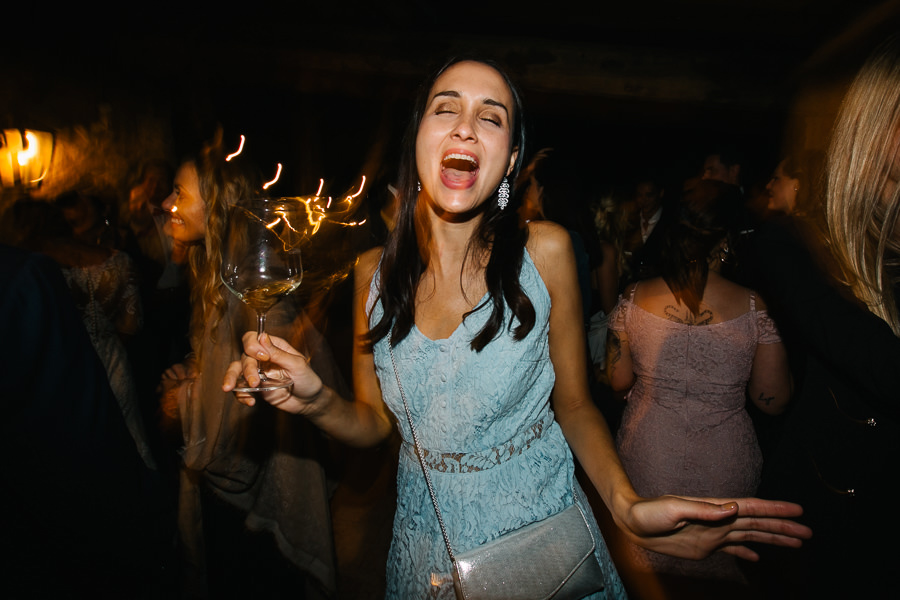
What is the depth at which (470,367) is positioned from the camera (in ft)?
5.06

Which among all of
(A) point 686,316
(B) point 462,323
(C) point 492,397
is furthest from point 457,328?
(A) point 686,316

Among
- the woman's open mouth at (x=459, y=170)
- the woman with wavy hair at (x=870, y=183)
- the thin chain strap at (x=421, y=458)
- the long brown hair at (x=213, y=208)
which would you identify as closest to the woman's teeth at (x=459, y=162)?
the woman's open mouth at (x=459, y=170)

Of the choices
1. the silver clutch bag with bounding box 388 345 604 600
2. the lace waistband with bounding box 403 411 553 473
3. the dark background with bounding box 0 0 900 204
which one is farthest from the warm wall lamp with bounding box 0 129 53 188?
the silver clutch bag with bounding box 388 345 604 600

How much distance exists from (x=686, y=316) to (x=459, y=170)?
1660 millimetres

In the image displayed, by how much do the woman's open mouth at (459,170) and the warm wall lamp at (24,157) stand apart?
4.13m

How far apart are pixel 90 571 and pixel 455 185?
141cm

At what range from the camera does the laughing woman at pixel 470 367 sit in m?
1.46

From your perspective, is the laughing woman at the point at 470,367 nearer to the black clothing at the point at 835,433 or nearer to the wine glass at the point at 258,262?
the wine glass at the point at 258,262

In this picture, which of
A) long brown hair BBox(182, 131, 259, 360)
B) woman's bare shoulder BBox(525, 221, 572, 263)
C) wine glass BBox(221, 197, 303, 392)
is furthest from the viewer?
long brown hair BBox(182, 131, 259, 360)

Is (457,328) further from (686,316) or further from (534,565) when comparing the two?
(686,316)

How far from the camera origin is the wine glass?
4.49 feet

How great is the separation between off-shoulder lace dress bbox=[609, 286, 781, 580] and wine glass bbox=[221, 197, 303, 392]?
2.03 meters

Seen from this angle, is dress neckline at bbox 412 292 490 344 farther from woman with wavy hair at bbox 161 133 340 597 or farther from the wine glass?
woman with wavy hair at bbox 161 133 340 597

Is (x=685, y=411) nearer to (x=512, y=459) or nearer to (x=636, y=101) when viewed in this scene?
A: (x=512, y=459)
